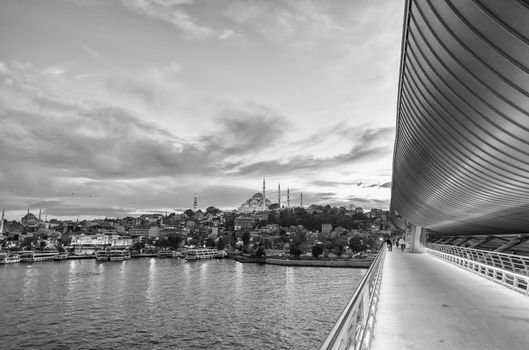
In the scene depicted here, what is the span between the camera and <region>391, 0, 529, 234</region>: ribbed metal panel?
520 cm

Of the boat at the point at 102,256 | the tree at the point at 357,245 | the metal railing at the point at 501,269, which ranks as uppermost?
the metal railing at the point at 501,269

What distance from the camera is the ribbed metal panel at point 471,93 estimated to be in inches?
205

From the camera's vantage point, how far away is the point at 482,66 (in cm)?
602

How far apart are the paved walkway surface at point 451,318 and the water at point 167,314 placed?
13824 mm

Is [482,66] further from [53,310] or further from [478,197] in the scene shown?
[53,310]

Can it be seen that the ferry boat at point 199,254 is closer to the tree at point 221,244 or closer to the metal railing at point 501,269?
the tree at point 221,244

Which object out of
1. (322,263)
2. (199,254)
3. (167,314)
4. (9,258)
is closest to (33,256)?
(9,258)

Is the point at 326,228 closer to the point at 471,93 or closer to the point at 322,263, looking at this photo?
the point at 322,263

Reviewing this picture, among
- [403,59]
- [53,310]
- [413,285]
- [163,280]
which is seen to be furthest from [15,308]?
[403,59]

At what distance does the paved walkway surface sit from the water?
1382 centimetres

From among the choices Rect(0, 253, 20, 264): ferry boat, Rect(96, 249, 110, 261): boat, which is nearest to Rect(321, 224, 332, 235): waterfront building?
Rect(96, 249, 110, 261): boat

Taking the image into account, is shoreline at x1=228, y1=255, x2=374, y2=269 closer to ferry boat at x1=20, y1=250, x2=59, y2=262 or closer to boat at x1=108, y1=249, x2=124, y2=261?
boat at x1=108, y1=249, x2=124, y2=261

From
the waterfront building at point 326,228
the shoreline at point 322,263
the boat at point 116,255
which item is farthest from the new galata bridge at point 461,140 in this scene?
the waterfront building at point 326,228

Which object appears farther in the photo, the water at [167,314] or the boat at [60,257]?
the boat at [60,257]
